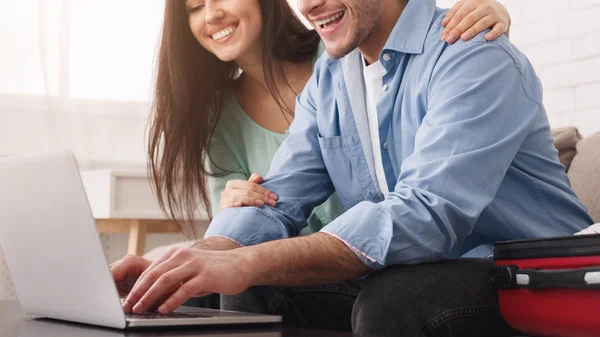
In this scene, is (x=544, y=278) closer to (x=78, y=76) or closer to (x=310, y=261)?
(x=310, y=261)

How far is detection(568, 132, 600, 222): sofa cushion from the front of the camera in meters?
1.73

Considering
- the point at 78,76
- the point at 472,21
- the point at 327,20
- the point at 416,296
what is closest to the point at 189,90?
the point at 327,20

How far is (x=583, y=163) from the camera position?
1813 mm

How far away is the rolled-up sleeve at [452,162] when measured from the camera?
3.76 feet

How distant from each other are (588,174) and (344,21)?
0.69 m

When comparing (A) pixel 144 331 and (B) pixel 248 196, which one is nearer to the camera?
(A) pixel 144 331

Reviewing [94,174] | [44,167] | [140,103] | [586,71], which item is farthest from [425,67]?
[140,103]

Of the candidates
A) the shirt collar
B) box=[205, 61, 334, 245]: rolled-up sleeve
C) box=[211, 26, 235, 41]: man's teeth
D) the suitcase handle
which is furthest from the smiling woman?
the suitcase handle

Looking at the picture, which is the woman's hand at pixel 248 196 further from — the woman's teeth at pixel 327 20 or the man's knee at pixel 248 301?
the woman's teeth at pixel 327 20

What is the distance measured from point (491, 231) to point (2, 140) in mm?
2453

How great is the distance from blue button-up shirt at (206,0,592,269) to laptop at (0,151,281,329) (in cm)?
31

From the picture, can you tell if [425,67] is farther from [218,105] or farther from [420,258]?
[218,105]

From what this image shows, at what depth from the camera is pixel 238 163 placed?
212 cm

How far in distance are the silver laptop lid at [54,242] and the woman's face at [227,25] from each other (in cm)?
104
